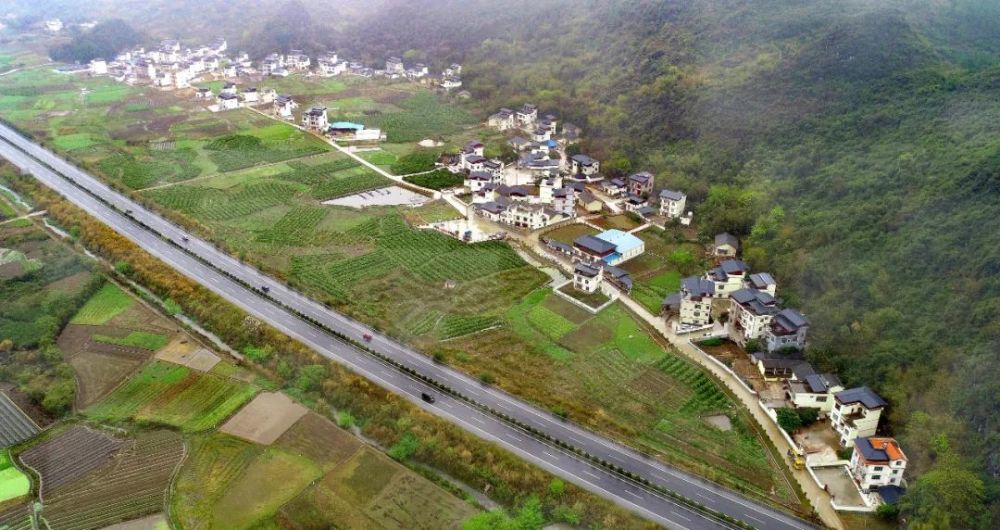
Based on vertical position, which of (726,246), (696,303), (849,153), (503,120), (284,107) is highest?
(849,153)

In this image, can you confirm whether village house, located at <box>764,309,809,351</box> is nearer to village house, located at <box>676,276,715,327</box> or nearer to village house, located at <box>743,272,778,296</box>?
village house, located at <box>743,272,778,296</box>

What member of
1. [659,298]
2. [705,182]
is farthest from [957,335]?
[705,182]

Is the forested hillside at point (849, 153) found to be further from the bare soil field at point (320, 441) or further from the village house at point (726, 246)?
the bare soil field at point (320, 441)

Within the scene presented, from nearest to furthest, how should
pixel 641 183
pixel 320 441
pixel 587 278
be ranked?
pixel 320 441, pixel 587 278, pixel 641 183

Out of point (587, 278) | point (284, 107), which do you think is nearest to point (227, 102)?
point (284, 107)

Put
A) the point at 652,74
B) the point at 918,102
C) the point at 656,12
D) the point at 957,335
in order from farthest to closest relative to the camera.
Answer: the point at 656,12 → the point at 652,74 → the point at 918,102 → the point at 957,335

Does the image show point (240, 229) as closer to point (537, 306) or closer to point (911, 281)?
point (537, 306)

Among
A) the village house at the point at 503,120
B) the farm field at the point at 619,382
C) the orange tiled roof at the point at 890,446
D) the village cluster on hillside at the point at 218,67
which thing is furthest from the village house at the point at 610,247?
the village cluster on hillside at the point at 218,67

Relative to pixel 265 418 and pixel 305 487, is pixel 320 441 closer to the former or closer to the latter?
pixel 305 487
